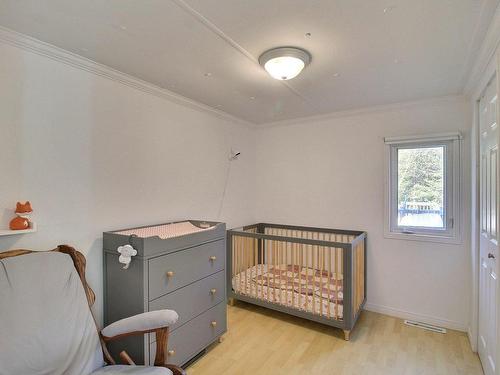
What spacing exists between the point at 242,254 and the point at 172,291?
1348mm

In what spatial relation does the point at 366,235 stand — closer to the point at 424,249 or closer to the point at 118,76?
the point at 424,249

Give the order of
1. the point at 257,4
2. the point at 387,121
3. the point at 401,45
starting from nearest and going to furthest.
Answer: the point at 257,4, the point at 401,45, the point at 387,121

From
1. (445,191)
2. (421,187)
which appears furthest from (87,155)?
(445,191)

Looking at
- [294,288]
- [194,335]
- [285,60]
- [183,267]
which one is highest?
[285,60]

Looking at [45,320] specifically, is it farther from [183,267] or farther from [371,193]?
[371,193]

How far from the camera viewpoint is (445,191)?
9.39ft

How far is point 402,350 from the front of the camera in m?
2.41

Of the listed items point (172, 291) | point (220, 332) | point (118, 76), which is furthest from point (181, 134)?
point (220, 332)

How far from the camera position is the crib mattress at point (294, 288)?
108 inches

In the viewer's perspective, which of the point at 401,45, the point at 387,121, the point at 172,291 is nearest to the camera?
the point at 401,45

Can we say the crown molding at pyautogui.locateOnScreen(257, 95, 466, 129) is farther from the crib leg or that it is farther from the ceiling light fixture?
the crib leg

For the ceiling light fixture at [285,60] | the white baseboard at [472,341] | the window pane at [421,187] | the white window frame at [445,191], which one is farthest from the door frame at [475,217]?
the ceiling light fixture at [285,60]

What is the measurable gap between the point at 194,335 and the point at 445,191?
281cm

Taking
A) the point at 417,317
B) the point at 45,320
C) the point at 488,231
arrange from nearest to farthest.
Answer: the point at 45,320 < the point at 488,231 < the point at 417,317
